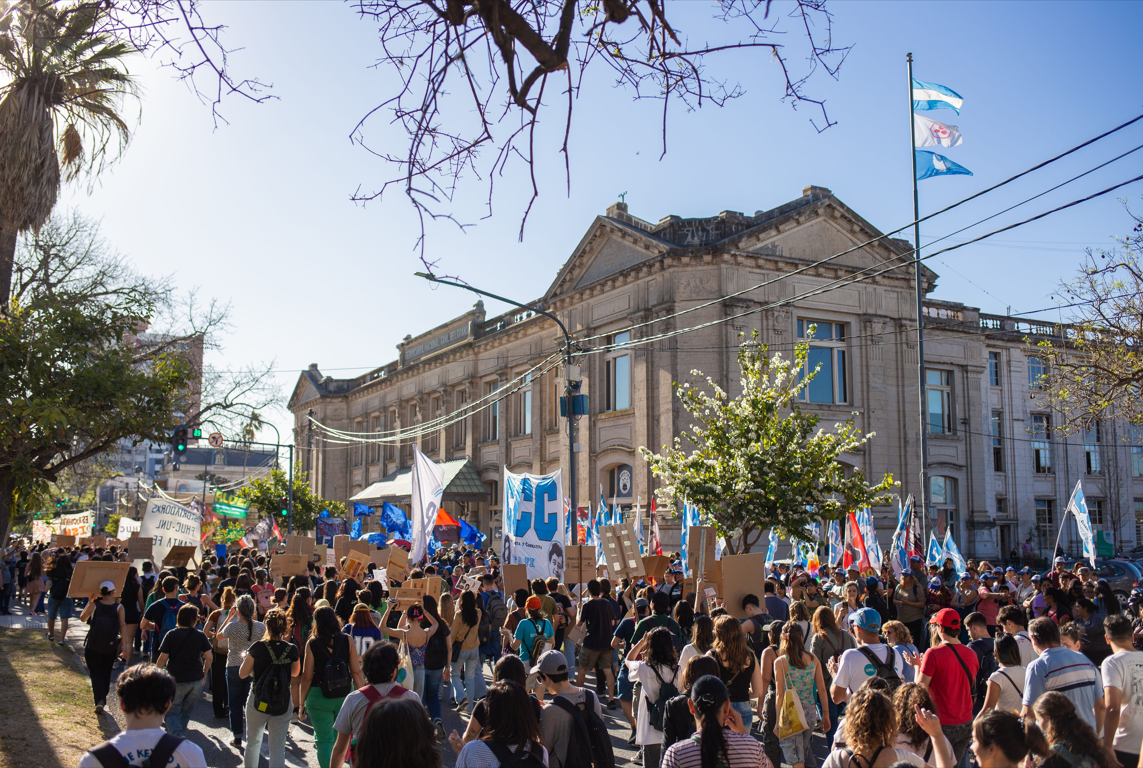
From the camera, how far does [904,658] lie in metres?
7.38

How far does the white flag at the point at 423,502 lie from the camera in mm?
17531

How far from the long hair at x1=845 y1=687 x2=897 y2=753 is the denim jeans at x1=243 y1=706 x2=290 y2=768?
4941 millimetres

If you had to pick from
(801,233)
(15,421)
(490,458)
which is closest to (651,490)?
(801,233)

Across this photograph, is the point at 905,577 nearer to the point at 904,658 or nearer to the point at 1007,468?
the point at 904,658

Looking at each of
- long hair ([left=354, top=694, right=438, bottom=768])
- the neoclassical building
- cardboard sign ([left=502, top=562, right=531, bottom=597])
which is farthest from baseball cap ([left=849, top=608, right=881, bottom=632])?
the neoclassical building

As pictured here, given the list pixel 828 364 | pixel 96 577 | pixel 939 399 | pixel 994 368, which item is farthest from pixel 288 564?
pixel 994 368

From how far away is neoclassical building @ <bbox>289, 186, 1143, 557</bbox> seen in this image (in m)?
29.8

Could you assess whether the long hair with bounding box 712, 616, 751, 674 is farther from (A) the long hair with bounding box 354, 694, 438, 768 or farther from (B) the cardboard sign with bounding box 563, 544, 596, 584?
(B) the cardboard sign with bounding box 563, 544, 596, 584

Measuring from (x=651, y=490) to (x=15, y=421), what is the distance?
2029 centimetres

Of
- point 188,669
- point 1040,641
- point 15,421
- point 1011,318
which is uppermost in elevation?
point 1011,318

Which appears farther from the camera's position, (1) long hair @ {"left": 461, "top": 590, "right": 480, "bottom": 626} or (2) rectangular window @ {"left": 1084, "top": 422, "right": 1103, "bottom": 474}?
(2) rectangular window @ {"left": 1084, "top": 422, "right": 1103, "bottom": 474}

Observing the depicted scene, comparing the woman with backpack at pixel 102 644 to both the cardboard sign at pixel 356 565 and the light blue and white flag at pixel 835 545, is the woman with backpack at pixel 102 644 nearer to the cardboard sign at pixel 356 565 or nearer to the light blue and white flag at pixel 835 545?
the cardboard sign at pixel 356 565

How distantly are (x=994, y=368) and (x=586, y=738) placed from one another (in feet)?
119

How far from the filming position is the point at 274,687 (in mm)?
7801
